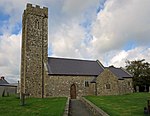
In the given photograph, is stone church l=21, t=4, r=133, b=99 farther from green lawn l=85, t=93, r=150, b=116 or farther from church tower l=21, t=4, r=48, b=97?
green lawn l=85, t=93, r=150, b=116

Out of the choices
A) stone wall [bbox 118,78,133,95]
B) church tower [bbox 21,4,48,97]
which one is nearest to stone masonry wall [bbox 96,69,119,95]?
stone wall [bbox 118,78,133,95]

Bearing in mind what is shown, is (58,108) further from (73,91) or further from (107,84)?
(107,84)

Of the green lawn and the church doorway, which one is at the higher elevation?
the church doorway

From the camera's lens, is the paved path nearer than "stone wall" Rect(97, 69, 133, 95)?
Yes

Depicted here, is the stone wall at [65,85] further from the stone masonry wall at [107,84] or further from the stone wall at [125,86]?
the stone wall at [125,86]

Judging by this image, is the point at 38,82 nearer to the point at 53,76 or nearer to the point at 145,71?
the point at 53,76

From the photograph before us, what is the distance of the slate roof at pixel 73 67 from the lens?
122 feet

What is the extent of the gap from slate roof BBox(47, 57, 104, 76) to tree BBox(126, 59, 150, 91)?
52.2 feet

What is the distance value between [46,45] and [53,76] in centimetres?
621

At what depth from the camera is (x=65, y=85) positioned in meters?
36.4

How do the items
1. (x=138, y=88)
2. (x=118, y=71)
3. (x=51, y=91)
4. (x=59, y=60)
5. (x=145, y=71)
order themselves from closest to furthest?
(x=51, y=91) → (x=59, y=60) → (x=118, y=71) → (x=138, y=88) → (x=145, y=71)

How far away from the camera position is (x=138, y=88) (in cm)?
5178

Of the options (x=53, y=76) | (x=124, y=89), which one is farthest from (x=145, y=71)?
(x=53, y=76)

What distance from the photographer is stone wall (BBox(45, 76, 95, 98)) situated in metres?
35.1
